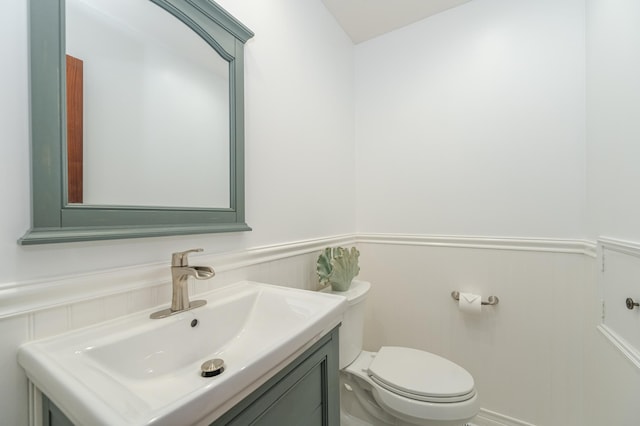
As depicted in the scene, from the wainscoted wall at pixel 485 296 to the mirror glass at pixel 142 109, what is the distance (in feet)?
0.85

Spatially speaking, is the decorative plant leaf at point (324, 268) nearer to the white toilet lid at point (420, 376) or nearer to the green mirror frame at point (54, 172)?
the white toilet lid at point (420, 376)

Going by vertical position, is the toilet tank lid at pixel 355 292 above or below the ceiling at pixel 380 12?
below

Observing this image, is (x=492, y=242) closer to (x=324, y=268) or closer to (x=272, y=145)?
(x=324, y=268)

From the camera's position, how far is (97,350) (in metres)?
0.56

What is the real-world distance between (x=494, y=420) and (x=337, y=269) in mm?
1221

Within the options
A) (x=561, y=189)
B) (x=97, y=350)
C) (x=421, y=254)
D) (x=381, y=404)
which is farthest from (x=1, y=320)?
(x=561, y=189)

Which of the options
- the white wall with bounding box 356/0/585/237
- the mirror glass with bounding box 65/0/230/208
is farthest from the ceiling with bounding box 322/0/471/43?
the mirror glass with bounding box 65/0/230/208

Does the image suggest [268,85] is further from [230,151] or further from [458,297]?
[458,297]

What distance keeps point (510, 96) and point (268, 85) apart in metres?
1.29

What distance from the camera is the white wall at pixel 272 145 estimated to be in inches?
22.3

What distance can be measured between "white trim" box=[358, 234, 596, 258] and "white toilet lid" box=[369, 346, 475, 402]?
63 cm

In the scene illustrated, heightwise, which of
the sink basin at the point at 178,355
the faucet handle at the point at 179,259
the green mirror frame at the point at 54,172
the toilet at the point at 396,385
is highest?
the green mirror frame at the point at 54,172

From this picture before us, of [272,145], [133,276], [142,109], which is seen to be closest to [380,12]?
[272,145]

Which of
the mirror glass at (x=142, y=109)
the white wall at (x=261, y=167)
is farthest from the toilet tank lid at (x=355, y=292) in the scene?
the mirror glass at (x=142, y=109)
